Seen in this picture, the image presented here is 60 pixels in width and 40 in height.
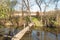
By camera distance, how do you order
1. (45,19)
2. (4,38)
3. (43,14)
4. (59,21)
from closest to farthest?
(4,38)
(59,21)
(45,19)
(43,14)

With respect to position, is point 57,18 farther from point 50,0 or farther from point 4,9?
point 4,9

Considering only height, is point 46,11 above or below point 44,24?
above

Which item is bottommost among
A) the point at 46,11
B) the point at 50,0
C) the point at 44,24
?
the point at 44,24

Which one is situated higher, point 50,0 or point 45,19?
point 50,0

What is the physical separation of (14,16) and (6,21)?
236cm

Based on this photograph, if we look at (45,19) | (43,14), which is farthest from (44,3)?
(45,19)

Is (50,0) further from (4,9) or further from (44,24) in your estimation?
(4,9)

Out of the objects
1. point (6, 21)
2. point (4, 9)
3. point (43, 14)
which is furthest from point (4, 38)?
point (43, 14)

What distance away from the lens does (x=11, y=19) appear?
2684 centimetres

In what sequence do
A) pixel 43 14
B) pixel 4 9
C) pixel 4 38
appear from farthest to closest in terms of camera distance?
pixel 43 14 → pixel 4 38 → pixel 4 9

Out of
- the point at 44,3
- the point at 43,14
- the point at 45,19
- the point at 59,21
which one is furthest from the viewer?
the point at 44,3

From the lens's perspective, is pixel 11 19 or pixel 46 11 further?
pixel 46 11

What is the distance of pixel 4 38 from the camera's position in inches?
510

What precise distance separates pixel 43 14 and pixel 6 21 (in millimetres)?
7932
